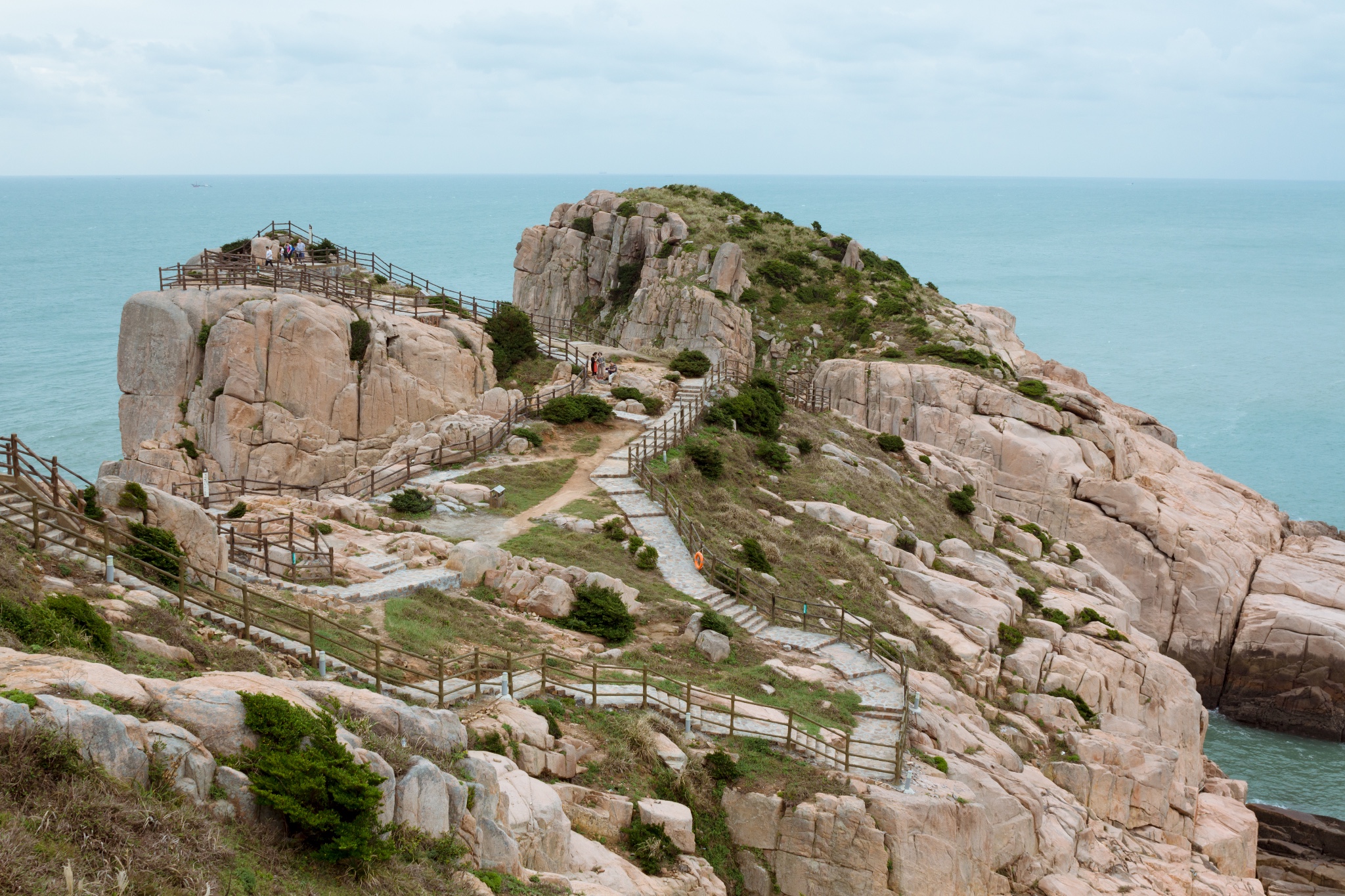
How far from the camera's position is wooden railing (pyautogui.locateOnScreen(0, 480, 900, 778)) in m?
20.5

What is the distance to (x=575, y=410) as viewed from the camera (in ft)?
144

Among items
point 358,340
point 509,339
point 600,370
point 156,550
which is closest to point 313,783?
point 156,550

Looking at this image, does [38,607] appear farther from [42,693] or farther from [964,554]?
[964,554]

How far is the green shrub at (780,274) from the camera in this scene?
7562 centimetres

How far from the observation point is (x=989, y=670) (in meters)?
33.0

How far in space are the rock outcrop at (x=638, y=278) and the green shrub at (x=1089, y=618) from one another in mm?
31139

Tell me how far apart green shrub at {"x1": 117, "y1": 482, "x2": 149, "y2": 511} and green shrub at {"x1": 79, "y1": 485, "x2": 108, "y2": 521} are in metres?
0.49

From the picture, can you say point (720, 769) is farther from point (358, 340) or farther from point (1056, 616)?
point (358, 340)

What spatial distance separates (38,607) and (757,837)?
14027mm

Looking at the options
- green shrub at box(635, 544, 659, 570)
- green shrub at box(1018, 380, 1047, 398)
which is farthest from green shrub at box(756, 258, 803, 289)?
green shrub at box(635, 544, 659, 570)

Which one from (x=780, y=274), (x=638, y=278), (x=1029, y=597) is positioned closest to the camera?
(x=1029, y=597)

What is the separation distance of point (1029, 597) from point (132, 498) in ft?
99.3

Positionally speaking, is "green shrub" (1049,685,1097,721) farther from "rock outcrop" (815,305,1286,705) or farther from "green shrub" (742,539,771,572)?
"rock outcrop" (815,305,1286,705)

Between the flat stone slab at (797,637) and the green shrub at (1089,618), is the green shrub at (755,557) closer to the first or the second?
the flat stone slab at (797,637)
